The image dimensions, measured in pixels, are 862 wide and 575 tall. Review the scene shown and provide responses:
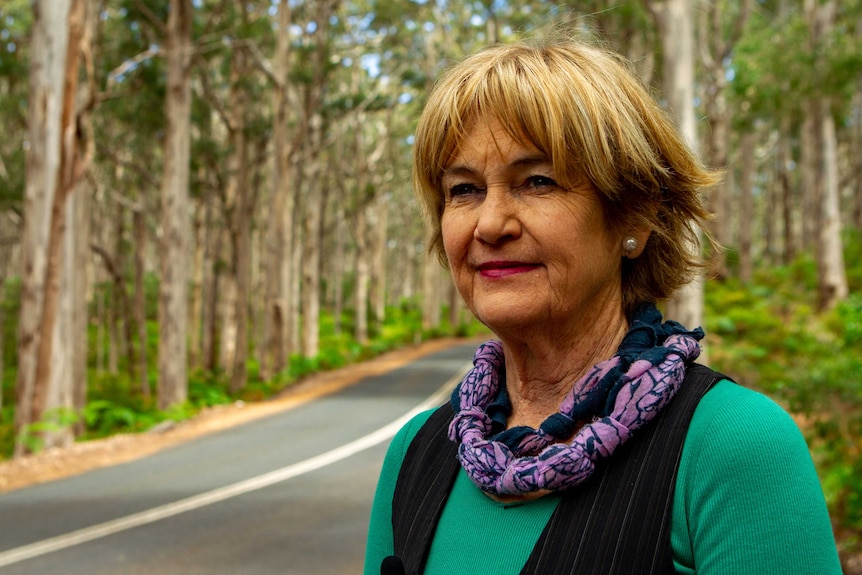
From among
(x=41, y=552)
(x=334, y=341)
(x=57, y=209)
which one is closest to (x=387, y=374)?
(x=57, y=209)

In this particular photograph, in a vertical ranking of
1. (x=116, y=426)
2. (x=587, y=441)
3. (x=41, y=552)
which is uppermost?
(x=587, y=441)

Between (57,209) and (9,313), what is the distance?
107ft

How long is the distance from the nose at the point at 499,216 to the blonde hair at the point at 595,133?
0.11 meters

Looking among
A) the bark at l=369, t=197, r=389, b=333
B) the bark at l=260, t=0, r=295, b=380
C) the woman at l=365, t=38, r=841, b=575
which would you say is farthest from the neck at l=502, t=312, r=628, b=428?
the bark at l=369, t=197, r=389, b=333

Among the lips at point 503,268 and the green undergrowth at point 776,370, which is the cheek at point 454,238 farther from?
the green undergrowth at point 776,370

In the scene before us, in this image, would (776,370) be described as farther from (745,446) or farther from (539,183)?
(745,446)

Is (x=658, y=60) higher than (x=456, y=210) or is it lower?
higher

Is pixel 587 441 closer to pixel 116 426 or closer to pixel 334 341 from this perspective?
pixel 116 426

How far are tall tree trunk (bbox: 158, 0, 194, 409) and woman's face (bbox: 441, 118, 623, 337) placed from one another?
17.8 meters

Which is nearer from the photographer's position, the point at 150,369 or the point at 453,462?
the point at 453,462

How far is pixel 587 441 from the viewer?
4.77 feet

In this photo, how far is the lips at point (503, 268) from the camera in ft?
5.64

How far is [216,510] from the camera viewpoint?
29.2 ft

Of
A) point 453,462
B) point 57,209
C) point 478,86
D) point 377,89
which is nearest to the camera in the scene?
point 478,86
